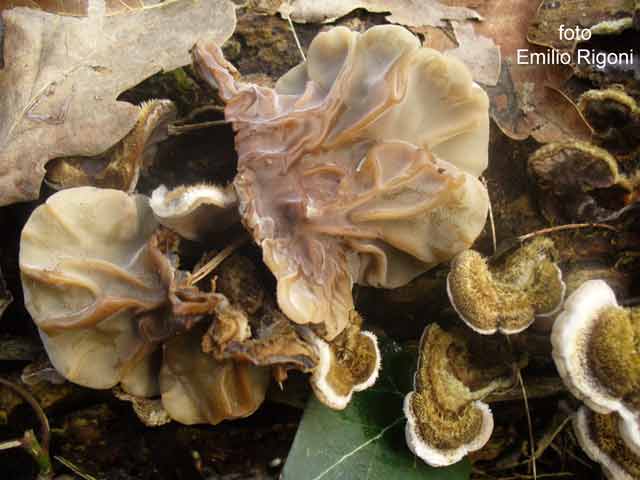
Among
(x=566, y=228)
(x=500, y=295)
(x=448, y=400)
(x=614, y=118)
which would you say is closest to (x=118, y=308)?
(x=448, y=400)

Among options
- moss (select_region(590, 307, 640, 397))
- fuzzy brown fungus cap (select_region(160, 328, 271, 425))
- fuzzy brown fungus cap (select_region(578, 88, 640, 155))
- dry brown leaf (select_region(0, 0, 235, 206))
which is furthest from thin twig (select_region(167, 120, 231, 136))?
moss (select_region(590, 307, 640, 397))

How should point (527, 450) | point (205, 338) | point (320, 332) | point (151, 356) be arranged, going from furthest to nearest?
1. point (527, 450)
2. point (151, 356)
3. point (320, 332)
4. point (205, 338)

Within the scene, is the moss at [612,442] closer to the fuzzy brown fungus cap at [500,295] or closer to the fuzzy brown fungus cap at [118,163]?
the fuzzy brown fungus cap at [500,295]

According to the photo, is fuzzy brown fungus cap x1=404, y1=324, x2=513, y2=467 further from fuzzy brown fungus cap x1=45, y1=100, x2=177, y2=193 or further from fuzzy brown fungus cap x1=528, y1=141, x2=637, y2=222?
fuzzy brown fungus cap x1=45, y1=100, x2=177, y2=193

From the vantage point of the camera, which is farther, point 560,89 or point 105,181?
point 560,89

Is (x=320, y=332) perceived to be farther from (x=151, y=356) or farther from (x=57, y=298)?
(x=57, y=298)

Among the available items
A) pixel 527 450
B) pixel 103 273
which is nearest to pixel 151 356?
pixel 103 273
